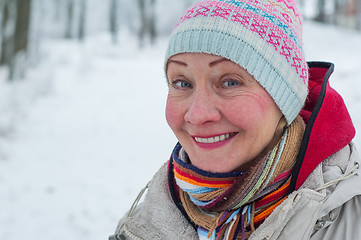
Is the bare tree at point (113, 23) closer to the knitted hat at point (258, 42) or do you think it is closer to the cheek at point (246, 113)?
the knitted hat at point (258, 42)

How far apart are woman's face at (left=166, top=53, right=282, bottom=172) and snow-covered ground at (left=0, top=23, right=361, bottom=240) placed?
5.53ft

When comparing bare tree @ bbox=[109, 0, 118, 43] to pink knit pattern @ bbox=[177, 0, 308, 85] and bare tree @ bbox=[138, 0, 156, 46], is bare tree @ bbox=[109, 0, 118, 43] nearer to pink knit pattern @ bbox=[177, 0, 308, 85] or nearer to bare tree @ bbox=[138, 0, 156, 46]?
bare tree @ bbox=[138, 0, 156, 46]

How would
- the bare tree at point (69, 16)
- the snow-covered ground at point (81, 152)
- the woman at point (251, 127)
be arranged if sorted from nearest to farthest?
1. the woman at point (251, 127)
2. the snow-covered ground at point (81, 152)
3. the bare tree at point (69, 16)

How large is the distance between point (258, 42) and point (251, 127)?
0.33 metres

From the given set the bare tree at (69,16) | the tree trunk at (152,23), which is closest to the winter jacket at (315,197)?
the tree trunk at (152,23)

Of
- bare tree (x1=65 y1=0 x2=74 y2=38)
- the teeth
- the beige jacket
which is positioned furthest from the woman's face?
bare tree (x1=65 y1=0 x2=74 y2=38)

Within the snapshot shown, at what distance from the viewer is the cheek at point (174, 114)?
1.59 m

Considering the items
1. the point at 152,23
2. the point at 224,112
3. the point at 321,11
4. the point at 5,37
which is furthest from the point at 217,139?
the point at 321,11

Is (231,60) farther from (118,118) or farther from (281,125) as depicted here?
(118,118)

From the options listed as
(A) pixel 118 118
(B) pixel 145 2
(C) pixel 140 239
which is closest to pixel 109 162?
(A) pixel 118 118

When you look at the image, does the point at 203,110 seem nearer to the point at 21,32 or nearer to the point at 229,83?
the point at 229,83

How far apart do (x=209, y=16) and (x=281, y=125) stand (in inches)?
20.8

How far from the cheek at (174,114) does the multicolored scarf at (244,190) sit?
0.18m

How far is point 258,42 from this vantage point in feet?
4.94
